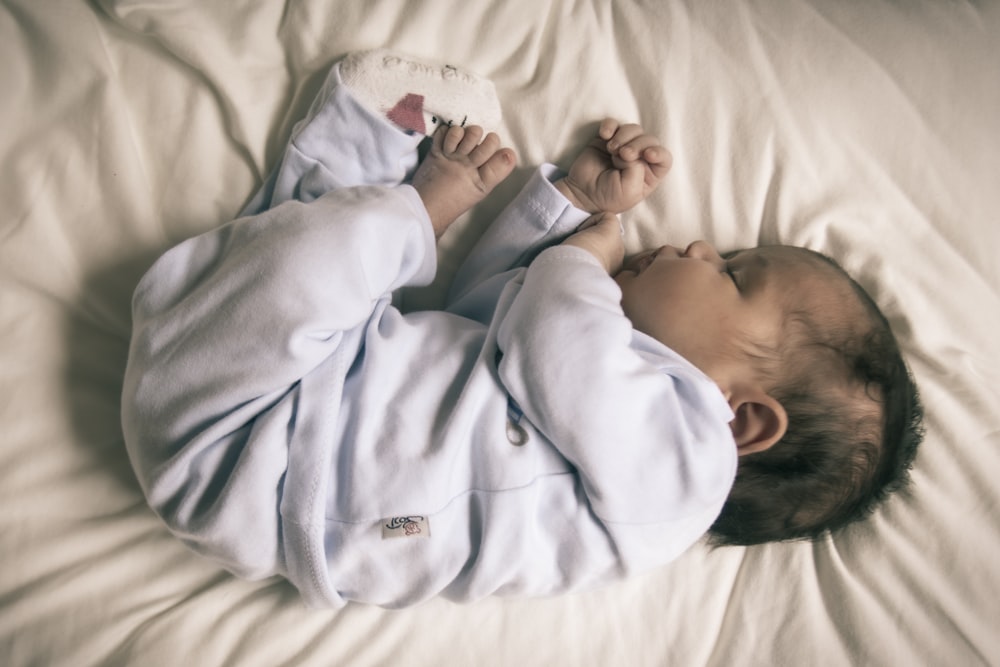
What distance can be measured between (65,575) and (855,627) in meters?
1.07

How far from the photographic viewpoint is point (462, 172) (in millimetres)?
986

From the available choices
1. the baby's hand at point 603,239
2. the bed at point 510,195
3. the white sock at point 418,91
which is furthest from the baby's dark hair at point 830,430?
the white sock at point 418,91

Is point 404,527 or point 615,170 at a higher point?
point 615,170

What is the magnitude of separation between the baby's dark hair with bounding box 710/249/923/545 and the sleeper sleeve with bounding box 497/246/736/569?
0.33 ft

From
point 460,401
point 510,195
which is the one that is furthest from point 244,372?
point 510,195

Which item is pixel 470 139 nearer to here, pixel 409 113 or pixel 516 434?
pixel 409 113

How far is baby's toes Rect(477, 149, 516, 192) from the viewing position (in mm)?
989

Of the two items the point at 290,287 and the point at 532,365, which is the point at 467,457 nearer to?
the point at 532,365

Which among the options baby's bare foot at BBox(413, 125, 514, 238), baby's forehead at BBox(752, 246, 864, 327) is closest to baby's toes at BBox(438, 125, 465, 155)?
baby's bare foot at BBox(413, 125, 514, 238)

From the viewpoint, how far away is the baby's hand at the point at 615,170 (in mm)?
975

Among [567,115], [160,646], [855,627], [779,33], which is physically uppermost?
[779,33]

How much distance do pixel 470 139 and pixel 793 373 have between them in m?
0.56

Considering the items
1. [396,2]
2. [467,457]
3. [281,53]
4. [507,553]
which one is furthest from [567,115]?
[507,553]

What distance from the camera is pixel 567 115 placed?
102 cm
